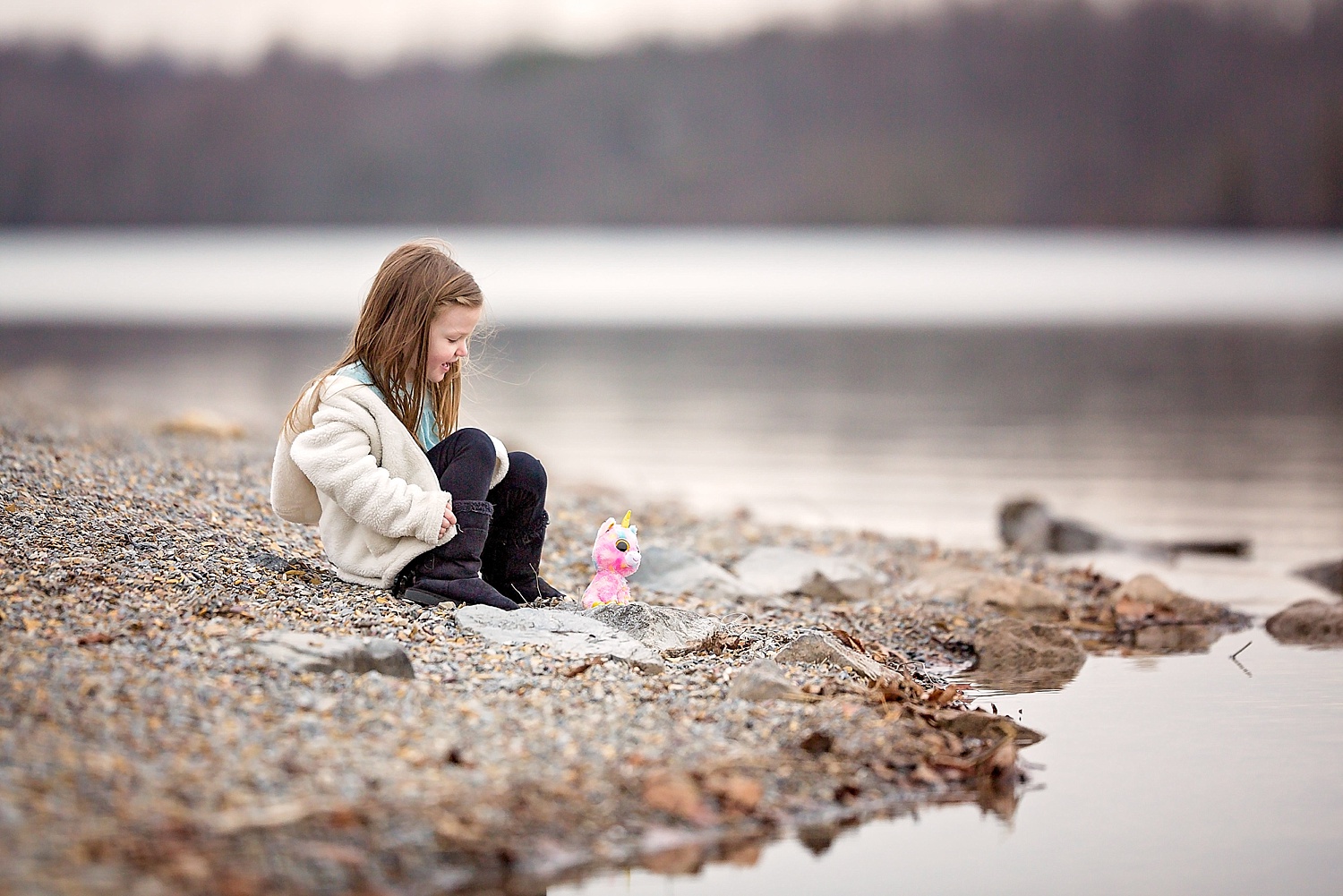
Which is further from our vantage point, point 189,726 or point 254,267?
point 254,267

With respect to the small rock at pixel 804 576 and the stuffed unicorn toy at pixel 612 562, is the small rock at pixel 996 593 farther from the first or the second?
the stuffed unicorn toy at pixel 612 562

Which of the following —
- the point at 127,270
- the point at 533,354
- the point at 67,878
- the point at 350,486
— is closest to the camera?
the point at 67,878

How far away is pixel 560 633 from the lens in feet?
17.5

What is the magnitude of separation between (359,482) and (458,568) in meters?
0.51

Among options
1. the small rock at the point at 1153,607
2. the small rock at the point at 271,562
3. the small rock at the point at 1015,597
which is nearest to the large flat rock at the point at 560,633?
the small rock at the point at 271,562

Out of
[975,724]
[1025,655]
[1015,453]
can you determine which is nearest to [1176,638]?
[1025,655]

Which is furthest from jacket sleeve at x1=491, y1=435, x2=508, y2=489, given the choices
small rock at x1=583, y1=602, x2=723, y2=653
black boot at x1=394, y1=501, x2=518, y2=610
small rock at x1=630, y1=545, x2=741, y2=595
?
small rock at x1=630, y1=545, x2=741, y2=595

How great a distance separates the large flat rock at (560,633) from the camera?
5.22 m

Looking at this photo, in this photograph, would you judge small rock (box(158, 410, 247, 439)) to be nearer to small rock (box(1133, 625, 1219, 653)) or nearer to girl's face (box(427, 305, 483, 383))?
girl's face (box(427, 305, 483, 383))

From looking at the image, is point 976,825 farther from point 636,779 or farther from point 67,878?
point 67,878

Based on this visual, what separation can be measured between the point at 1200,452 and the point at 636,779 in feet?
39.9

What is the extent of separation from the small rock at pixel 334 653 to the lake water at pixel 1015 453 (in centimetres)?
116

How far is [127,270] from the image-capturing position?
8156cm

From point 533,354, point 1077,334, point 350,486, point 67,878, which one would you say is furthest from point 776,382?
point 67,878
